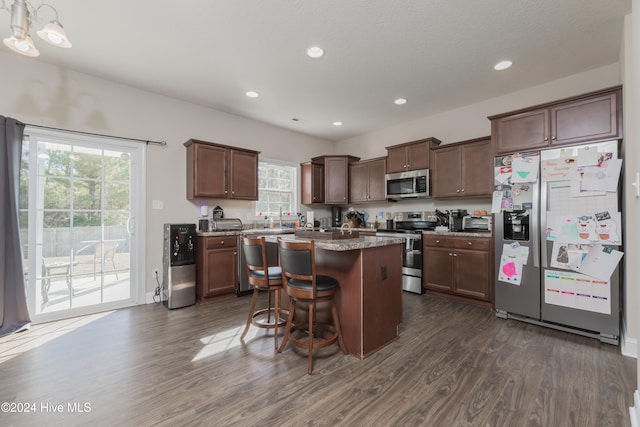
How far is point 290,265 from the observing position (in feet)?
7.06

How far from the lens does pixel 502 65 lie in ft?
10.2

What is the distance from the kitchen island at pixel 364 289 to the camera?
2227mm

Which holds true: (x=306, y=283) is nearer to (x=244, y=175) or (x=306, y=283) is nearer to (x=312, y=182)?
(x=244, y=175)

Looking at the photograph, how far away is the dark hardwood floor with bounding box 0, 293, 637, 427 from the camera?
5.27ft

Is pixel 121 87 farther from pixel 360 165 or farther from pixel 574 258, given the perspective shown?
pixel 574 258

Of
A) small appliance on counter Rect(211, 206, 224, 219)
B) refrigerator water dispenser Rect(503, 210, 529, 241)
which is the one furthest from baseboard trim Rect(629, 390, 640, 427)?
small appliance on counter Rect(211, 206, 224, 219)

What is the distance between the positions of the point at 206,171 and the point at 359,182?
285cm

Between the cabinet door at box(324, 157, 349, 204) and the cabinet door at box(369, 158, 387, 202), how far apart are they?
1.81ft

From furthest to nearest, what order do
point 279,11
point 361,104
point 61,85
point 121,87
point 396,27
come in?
point 361,104 < point 121,87 < point 61,85 < point 396,27 < point 279,11

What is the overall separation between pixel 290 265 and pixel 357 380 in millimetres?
963

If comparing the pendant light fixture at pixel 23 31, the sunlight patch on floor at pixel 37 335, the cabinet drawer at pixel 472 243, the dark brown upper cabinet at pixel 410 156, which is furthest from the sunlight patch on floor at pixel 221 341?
the dark brown upper cabinet at pixel 410 156

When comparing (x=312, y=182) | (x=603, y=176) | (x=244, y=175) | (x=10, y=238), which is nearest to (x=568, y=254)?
(x=603, y=176)

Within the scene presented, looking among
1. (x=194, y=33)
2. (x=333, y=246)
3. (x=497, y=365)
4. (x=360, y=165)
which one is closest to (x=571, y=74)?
(x=360, y=165)

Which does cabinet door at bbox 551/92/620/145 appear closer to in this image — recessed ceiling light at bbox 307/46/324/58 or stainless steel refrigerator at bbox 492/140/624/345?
stainless steel refrigerator at bbox 492/140/624/345
